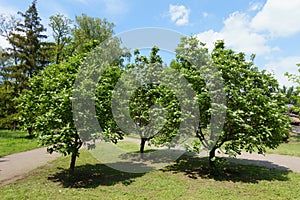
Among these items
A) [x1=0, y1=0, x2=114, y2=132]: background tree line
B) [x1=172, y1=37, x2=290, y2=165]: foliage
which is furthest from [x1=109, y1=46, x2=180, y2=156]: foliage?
[x1=0, y1=0, x2=114, y2=132]: background tree line

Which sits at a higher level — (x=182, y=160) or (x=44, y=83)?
(x=44, y=83)

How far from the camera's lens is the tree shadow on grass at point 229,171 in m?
8.06

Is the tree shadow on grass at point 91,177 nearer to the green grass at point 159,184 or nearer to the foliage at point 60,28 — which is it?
the green grass at point 159,184

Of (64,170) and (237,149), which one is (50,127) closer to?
(64,170)

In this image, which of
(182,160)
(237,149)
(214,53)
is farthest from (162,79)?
(182,160)

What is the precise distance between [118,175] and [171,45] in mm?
5536

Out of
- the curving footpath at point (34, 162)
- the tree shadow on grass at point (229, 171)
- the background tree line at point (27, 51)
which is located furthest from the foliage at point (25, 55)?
the tree shadow on grass at point (229, 171)

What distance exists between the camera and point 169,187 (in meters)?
6.99

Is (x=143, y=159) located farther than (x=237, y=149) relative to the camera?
Yes

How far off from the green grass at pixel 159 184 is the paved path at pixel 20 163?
20.5 inches

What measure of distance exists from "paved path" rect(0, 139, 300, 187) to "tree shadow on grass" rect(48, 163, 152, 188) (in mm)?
1389

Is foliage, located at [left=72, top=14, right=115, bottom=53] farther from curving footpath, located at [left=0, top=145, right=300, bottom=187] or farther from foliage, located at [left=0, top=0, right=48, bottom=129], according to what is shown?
curving footpath, located at [left=0, top=145, right=300, bottom=187]

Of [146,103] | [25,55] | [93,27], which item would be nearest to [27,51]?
[25,55]

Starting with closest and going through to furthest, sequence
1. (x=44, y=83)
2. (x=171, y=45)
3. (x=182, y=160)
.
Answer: (x=44, y=83) < (x=171, y=45) < (x=182, y=160)
